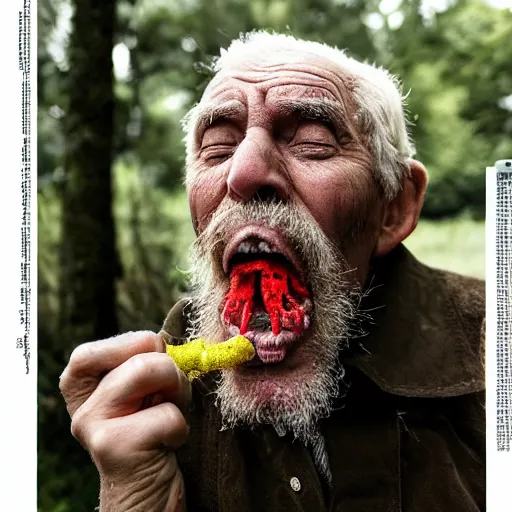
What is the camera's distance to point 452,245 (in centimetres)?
175

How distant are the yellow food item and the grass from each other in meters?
0.59

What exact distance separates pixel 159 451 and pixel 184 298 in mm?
516

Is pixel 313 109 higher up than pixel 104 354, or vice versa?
pixel 313 109

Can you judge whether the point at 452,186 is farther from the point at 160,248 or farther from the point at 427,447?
the point at 160,248

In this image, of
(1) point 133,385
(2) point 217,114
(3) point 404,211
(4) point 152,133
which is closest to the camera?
(1) point 133,385

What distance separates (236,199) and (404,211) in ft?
1.60

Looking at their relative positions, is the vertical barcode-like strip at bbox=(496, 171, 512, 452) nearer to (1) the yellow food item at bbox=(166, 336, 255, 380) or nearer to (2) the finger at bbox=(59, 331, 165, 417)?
(1) the yellow food item at bbox=(166, 336, 255, 380)

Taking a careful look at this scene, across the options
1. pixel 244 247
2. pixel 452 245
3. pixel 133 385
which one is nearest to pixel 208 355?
pixel 133 385

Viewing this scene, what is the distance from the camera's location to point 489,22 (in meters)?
1.73

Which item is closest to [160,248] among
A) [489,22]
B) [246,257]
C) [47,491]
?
[246,257]

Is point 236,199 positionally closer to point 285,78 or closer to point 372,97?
point 285,78

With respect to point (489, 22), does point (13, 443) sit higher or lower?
lower

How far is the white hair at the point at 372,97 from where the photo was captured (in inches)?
66.4

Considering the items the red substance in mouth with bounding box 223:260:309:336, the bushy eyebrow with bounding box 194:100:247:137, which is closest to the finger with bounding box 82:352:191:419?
the red substance in mouth with bounding box 223:260:309:336
